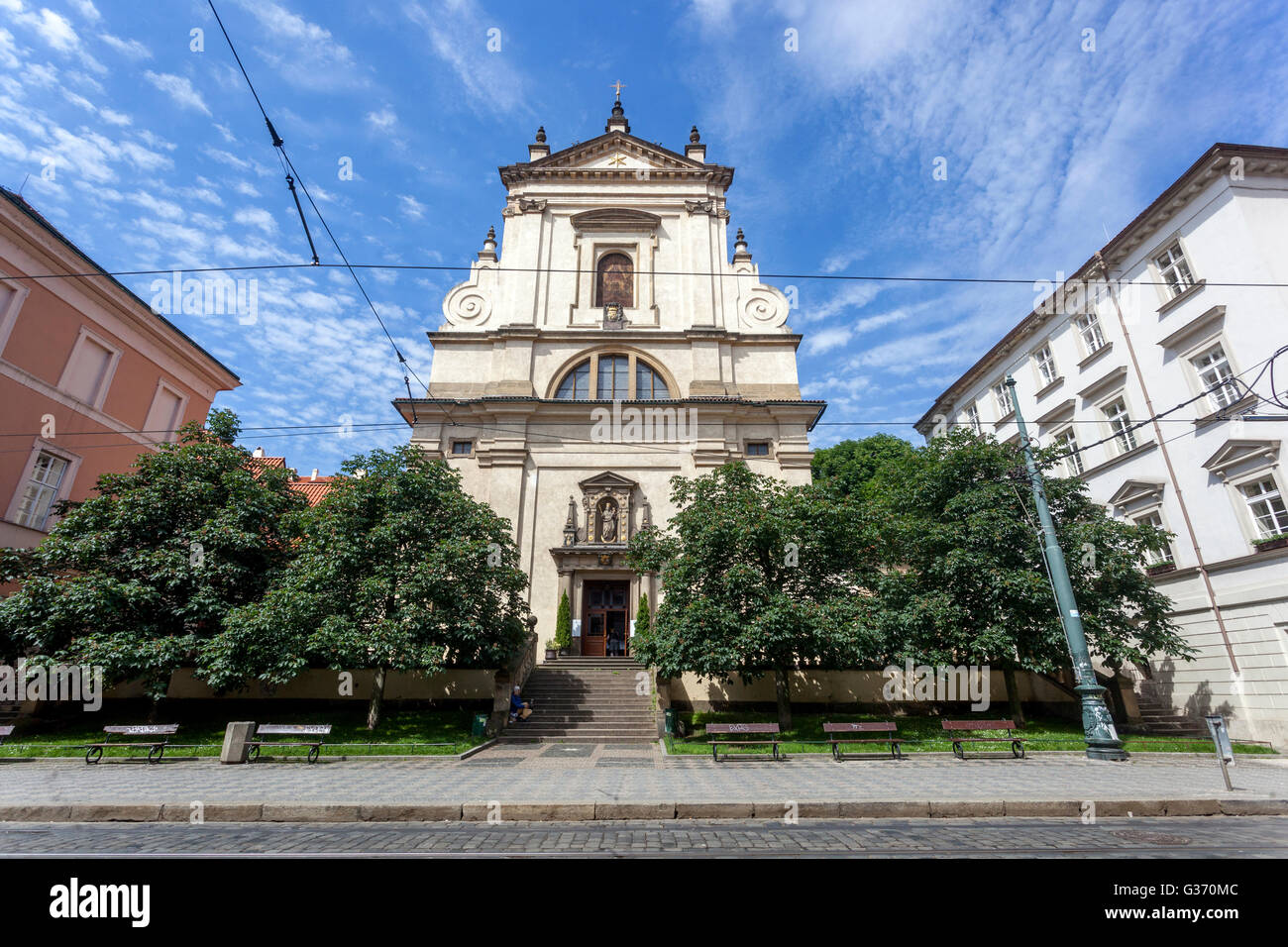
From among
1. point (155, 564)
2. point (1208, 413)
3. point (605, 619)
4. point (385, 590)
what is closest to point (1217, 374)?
point (1208, 413)

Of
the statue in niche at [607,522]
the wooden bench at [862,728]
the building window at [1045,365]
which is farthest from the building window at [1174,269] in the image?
the statue in niche at [607,522]

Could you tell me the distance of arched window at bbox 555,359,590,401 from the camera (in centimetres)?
2867

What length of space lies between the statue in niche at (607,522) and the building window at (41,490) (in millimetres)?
19151

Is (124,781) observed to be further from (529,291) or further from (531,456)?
(529,291)

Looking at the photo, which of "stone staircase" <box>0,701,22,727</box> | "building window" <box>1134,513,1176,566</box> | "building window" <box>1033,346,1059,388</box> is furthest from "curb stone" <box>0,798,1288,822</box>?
"building window" <box>1033,346,1059,388</box>

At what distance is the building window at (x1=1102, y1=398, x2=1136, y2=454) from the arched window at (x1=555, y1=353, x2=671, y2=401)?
17.6 m

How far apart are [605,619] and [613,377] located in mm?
11473

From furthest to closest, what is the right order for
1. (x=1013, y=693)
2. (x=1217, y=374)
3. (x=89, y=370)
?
(x=89, y=370), (x=1217, y=374), (x=1013, y=693)

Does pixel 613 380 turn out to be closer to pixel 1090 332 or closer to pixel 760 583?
pixel 760 583

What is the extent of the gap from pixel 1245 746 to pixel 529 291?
3082 centimetres

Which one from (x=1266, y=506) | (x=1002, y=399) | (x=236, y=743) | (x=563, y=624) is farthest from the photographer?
(x=1002, y=399)

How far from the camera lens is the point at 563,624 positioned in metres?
23.7

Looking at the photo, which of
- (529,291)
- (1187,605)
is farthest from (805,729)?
(529,291)

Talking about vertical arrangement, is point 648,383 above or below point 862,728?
above
